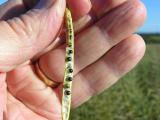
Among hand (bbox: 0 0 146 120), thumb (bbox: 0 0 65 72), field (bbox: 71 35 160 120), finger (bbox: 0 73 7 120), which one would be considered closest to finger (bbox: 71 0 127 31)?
hand (bbox: 0 0 146 120)

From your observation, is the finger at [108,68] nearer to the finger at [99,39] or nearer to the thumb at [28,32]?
the finger at [99,39]

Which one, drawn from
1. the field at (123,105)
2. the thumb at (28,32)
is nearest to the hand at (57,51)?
the thumb at (28,32)

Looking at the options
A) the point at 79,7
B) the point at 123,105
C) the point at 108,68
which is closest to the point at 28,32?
the point at 79,7

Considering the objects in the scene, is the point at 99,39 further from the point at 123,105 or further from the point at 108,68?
the point at 123,105

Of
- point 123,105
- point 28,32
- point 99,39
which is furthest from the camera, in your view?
point 123,105

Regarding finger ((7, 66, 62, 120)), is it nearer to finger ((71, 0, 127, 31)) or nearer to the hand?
the hand

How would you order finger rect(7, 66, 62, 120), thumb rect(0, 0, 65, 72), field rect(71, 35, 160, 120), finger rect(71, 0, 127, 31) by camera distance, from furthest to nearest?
field rect(71, 35, 160, 120), finger rect(7, 66, 62, 120), finger rect(71, 0, 127, 31), thumb rect(0, 0, 65, 72)

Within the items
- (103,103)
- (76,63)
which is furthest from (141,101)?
(76,63)
